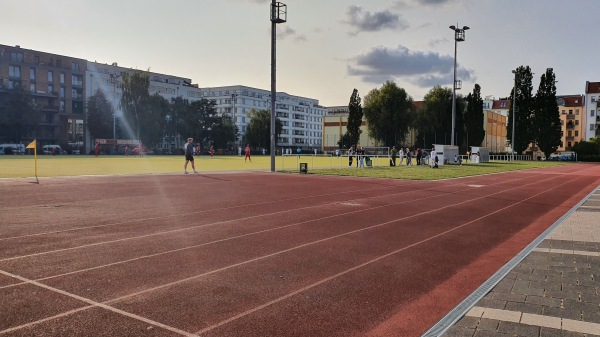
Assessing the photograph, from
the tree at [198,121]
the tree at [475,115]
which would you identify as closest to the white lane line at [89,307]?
the tree at [475,115]

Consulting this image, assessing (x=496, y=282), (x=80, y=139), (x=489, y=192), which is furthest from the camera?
(x=80, y=139)

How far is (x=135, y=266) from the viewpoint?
622 centimetres


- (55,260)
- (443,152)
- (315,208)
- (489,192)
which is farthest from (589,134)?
(55,260)

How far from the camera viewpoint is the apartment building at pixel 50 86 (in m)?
81.8

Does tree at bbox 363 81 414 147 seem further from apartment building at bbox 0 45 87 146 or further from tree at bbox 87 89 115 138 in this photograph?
apartment building at bbox 0 45 87 146

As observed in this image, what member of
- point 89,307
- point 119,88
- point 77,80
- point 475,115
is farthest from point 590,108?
point 89,307

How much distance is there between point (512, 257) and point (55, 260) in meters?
7.02

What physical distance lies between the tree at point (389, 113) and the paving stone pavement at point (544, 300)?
7731cm

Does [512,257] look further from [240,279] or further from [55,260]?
[55,260]

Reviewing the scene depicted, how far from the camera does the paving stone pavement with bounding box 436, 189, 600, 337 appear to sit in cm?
412

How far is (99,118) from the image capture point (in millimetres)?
81562

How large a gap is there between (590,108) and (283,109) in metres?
88.8

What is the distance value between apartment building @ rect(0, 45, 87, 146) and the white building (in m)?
42.6

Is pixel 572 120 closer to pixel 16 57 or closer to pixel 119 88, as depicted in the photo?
pixel 119 88
